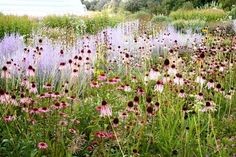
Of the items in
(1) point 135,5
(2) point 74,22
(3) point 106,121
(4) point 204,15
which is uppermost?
(1) point 135,5

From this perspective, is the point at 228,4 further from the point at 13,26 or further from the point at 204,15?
the point at 13,26

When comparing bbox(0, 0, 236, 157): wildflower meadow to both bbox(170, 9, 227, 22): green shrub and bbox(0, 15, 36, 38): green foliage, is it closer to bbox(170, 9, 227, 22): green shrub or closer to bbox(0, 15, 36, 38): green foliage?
bbox(0, 15, 36, 38): green foliage

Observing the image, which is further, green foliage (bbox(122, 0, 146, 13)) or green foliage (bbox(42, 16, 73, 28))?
green foliage (bbox(122, 0, 146, 13))

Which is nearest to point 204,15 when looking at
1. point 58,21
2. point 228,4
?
point 228,4

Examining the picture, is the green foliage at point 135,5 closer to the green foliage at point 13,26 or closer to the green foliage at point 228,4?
the green foliage at point 228,4

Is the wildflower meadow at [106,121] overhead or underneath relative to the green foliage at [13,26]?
underneath

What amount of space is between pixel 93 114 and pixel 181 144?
2.90ft

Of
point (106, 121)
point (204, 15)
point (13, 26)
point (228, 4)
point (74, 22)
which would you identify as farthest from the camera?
point (228, 4)

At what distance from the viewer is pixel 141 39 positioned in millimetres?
7500

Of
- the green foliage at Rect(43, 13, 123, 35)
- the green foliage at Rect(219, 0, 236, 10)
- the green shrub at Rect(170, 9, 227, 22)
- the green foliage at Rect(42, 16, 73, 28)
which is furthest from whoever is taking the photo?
the green foliage at Rect(219, 0, 236, 10)

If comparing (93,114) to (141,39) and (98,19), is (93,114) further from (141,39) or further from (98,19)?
(98,19)

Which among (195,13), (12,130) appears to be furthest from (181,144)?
(195,13)

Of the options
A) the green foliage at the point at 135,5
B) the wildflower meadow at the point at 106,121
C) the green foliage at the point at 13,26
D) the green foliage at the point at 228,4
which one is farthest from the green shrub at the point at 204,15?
the wildflower meadow at the point at 106,121

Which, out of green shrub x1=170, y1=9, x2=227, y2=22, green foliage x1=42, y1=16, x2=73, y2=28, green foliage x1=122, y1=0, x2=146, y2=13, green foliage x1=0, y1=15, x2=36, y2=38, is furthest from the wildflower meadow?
green foliage x1=122, y1=0, x2=146, y2=13
